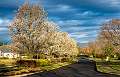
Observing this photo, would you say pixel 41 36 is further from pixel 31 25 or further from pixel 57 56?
pixel 57 56

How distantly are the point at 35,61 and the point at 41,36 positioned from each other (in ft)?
30.1

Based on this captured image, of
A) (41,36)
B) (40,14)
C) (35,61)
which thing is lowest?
(35,61)

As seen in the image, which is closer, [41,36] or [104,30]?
[41,36]

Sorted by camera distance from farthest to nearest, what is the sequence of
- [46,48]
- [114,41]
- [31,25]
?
1. [114,41]
2. [46,48]
3. [31,25]

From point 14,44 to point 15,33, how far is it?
6.59ft

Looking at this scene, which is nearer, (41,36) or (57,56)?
(41,36)

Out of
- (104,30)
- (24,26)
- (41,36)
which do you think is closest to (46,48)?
(41,36)

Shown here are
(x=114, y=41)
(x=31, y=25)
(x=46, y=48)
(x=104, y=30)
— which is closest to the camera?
(x=31, y=25)

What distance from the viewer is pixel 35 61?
60.5m

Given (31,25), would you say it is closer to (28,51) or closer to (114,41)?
(28,51)

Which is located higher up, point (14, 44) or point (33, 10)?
point (33, 10)

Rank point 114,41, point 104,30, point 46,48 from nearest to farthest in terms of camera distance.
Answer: point 46,48, point 114,41, point 104,30

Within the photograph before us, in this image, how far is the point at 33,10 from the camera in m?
51.4

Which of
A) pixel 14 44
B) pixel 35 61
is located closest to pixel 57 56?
pixel 35 61
